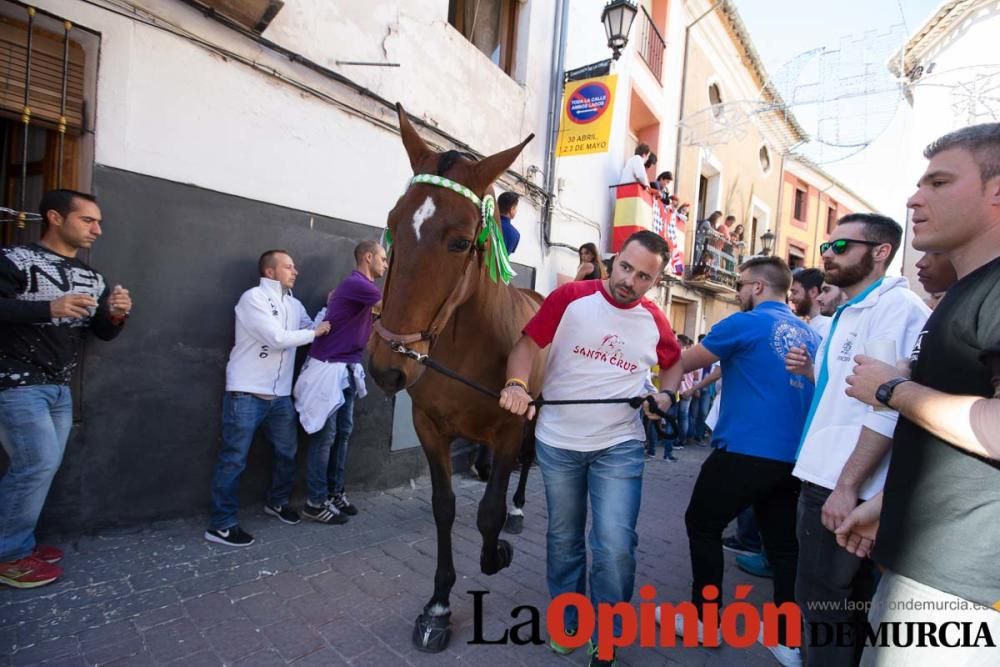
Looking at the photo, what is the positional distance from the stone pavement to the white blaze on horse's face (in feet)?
7.07

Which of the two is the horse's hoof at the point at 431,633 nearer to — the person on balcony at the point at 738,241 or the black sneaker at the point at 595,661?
the black sneaker at the point at 595,661

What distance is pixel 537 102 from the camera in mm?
7348

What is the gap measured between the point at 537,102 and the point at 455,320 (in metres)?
5.81

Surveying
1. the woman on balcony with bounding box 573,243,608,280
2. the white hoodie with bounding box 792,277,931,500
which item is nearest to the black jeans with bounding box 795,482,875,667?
the white hoodie with bounding box 792,277,931,500

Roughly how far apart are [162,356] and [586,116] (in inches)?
237

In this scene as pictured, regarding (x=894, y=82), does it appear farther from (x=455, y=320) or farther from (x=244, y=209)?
(x=244, y=209)

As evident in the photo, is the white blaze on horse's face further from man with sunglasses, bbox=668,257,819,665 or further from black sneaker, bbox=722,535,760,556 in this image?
black sneaker, bbox=722,535,760,556

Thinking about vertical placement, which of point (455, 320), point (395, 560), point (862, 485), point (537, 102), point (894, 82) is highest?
point (894, 82)

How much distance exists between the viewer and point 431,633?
2.62 meters

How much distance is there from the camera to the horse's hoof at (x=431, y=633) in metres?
2.59

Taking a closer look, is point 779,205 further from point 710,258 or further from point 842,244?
point 842,244

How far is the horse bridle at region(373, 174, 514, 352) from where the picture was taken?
2086mm

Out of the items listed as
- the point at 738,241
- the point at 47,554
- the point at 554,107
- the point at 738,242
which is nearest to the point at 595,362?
the point at 47,554

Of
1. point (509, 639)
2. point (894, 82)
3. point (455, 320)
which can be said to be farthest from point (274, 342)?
point (894, 82)
